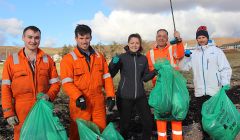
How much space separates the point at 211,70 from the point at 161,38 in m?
0.92

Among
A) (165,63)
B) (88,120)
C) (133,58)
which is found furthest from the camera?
(133,58)

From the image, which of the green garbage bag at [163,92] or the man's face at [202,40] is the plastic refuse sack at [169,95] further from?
the man's face at [202,40]

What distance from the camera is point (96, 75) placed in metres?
4.12

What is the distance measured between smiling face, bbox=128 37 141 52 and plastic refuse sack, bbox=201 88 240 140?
130 cm

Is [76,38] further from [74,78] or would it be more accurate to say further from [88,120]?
[88,120]

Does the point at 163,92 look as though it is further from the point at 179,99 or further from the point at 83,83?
the point at 83,83

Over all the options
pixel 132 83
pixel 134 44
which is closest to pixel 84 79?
pixel 132 83

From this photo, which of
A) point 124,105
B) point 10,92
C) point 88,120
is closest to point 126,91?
point 124,105

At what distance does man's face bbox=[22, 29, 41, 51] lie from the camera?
3.87 m

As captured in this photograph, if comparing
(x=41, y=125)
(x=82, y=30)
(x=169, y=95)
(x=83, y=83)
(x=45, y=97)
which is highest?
(x=82, y=30)

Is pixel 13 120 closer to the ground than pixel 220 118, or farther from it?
farther from it

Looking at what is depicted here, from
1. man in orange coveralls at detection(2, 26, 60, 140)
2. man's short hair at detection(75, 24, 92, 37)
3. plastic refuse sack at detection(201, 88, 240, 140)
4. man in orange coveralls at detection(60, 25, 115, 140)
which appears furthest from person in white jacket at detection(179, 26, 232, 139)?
man in orange coveralls at detection(2, 26, 60, 140)

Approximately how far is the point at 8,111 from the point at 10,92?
24 cm

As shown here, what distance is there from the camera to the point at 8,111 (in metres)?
3.70
